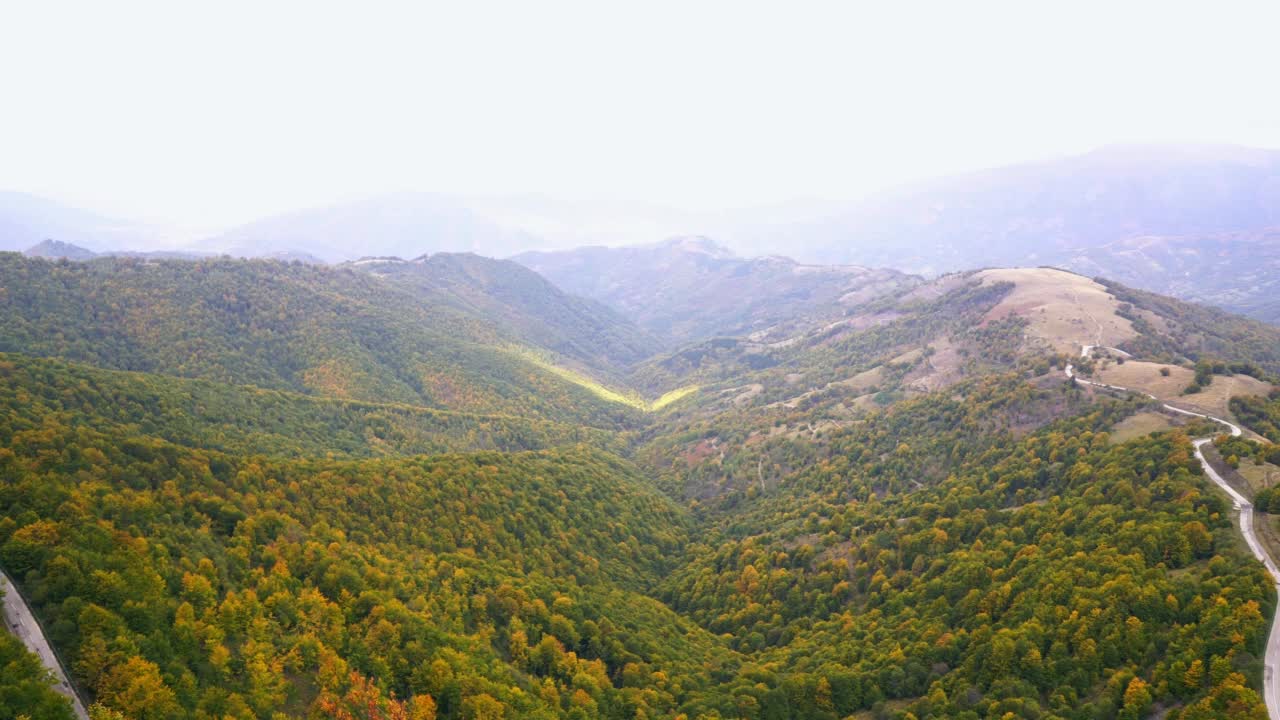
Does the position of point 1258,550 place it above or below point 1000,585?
above

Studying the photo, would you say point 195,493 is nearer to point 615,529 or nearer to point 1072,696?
point 615,529

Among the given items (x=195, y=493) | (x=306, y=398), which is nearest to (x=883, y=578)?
(x=195, y=493)

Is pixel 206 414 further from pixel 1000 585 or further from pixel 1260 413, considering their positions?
pixel 1260 413

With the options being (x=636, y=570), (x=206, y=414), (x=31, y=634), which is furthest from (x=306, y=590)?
(x=206, y=414)

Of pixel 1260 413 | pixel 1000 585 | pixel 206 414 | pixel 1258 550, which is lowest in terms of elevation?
pixel 1000 585

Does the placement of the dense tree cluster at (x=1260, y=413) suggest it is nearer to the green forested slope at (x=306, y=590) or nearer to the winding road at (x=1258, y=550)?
the winding road at (x=1258, y=550)

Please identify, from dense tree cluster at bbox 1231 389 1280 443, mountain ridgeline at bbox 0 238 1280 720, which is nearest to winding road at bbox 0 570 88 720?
mountain ridgeline at bbox 0 238 1280 720

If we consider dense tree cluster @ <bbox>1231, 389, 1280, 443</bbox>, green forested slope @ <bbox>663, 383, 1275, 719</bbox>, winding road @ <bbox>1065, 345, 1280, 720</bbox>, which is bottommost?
green forested slope @ <bbox>663, 383, 1275, 719</bbox>

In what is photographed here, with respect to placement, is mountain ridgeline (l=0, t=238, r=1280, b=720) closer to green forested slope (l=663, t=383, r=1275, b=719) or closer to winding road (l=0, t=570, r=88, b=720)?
green forested slope (l=663, t=383, r=1275, b=719)

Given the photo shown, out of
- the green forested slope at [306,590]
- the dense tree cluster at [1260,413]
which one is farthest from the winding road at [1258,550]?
the green forested slope at [306,590]
